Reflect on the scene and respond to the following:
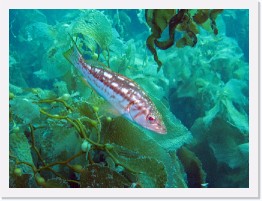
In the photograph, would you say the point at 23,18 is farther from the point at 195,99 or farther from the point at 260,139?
the point at 260,139

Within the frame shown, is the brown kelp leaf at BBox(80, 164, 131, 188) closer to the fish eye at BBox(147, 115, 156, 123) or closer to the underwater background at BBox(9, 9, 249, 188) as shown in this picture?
the underwater background at BBox(9, 9, 249, 188)

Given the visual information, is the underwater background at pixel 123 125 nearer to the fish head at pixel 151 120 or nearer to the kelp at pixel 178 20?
the kelp at pixel 178 20

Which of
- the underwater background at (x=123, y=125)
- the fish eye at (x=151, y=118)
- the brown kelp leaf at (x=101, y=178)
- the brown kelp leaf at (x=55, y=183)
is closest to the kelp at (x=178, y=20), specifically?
→ the underwater background at (x=123, y=125)

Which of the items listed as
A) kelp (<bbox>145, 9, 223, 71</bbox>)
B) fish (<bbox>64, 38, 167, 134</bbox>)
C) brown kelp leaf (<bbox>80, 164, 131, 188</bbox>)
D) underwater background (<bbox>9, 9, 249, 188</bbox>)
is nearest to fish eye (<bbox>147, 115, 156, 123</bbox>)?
fish (<bbox>64, 38, 167, 134</bbox>)
